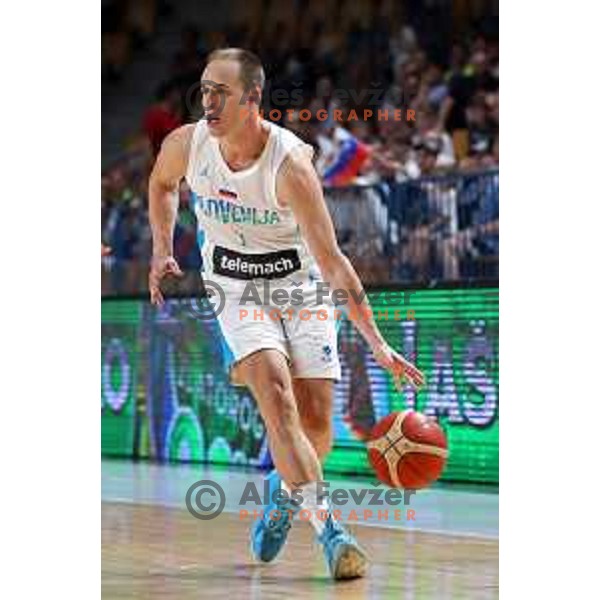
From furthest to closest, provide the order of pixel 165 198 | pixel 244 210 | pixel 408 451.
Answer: pixel 165 198
pixel 244 210
pixel 408 451

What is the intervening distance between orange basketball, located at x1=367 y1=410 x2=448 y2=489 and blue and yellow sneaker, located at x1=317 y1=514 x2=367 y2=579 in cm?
37

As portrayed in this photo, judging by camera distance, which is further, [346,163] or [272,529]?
[346,163]

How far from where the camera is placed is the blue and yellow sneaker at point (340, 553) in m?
7.82

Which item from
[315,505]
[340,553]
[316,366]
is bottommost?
[340,553]

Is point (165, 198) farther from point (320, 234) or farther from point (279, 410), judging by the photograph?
point (279, 410)

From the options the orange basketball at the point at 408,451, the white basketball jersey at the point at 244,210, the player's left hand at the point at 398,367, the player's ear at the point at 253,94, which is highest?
the player's ear at the point at 253,94

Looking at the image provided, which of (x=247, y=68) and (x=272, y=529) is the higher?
(x=247, y=68)

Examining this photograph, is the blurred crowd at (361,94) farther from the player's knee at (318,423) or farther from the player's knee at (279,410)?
the player's knee at (279,410)

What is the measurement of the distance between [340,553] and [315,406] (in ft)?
2.70

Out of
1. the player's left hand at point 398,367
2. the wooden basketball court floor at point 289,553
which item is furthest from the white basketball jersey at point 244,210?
the wooden basketball court floor at point 289,553

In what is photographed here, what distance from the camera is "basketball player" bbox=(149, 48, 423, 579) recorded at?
7.82m

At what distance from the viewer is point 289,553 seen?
9.08 m

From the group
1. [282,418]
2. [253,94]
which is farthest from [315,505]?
[253,94]

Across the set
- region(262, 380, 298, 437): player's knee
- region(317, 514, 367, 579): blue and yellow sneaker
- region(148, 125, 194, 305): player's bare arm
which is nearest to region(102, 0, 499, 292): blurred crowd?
region(148, 125, 194, 305): player's bare arm
